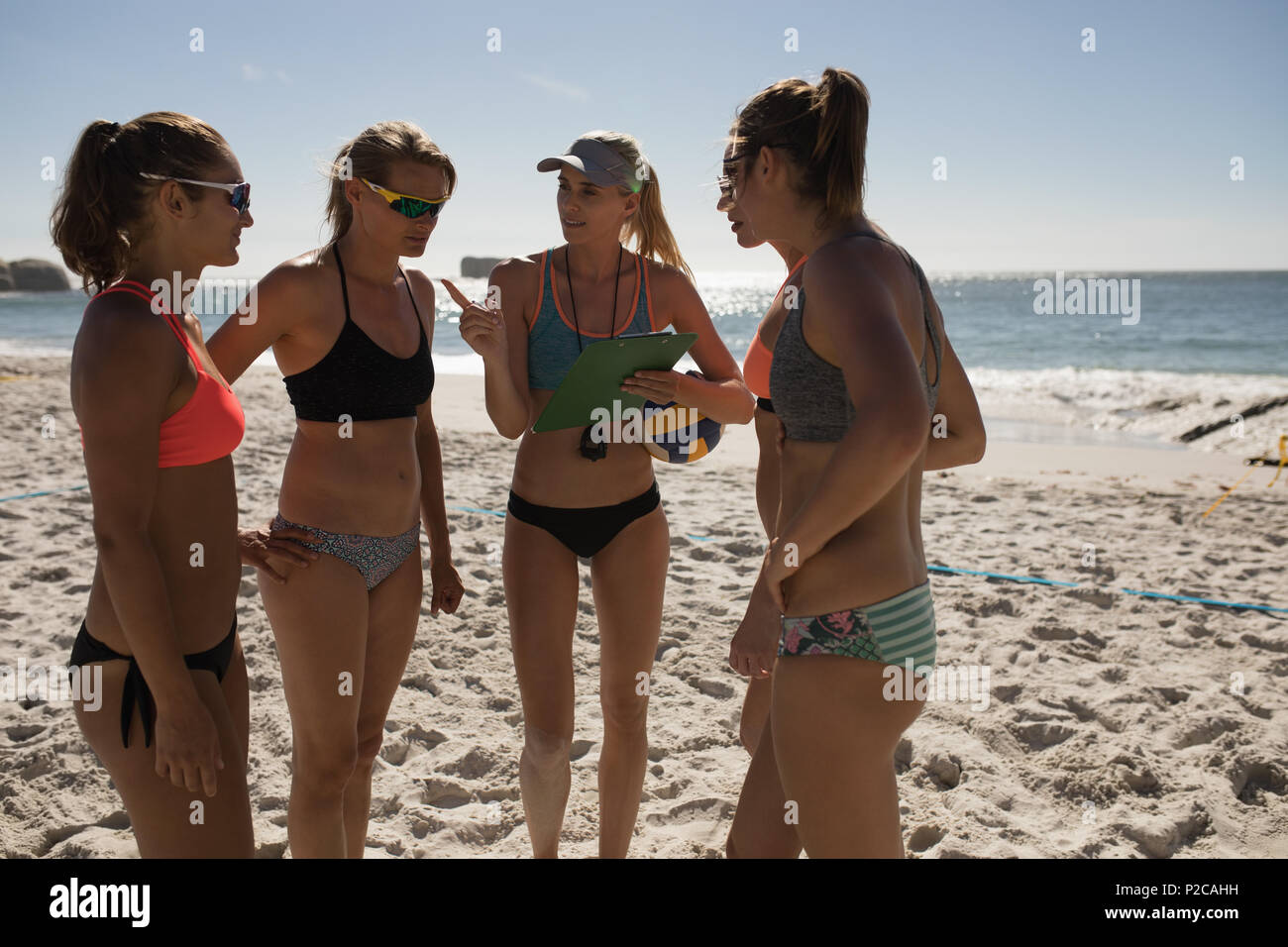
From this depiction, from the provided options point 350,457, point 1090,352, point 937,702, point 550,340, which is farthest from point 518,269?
point 1090,352

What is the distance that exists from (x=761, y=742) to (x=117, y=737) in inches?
52.2

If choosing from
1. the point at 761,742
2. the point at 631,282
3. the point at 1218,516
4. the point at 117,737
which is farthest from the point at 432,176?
the point at 1218,516

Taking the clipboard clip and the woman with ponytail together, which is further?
the clipboard clip

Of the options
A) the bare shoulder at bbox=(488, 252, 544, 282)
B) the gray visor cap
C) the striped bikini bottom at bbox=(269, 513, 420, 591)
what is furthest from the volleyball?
the striped bikini bottom at bbox=(269, 513, 420, 591)

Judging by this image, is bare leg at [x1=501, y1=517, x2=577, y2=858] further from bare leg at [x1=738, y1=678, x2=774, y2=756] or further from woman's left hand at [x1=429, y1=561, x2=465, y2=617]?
bare leg at [x1=738, y1=678, x2=774, y2=756]

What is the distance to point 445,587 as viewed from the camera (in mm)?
2764

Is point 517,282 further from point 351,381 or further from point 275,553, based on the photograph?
point 275,553

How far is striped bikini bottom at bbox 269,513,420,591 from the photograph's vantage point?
2.28m

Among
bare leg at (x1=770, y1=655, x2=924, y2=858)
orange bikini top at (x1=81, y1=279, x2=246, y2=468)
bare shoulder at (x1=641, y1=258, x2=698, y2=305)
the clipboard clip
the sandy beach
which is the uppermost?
bare shoulder at (x1=641, y1=258, x2=698, y2=305)

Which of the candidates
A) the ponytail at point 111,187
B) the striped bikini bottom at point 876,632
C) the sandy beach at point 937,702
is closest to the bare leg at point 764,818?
the striped bikini bottom at point 876,632

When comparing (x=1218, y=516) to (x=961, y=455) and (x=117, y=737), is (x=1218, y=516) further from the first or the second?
(x=117, y=737)

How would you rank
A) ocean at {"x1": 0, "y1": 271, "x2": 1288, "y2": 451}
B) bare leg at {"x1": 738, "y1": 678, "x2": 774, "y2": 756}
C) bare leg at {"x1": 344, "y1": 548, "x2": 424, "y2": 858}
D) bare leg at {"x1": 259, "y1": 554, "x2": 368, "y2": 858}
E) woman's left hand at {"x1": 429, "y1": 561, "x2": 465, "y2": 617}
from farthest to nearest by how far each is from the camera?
ocean at {"x1": 0, "y1": 271, "x2": 1288, "y2": 451}, woman's left hand at {"x1": 429, "y1": 561, "x2": 465, "y2": 617}, bare leg at {"x1": 738, "y1": 678, "x2": 774, "y2": 756}, bare leg at {"x1": 344, "y1": 548, "x2": 424, "y2": 858}, bare leg at {"x1": 259, "y1": 554, "x2": 368, "y2": 858}

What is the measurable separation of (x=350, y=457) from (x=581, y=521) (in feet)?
2.23

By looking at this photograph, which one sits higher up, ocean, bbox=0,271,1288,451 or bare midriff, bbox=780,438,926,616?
ocean, bbox=0,271,1288,451
